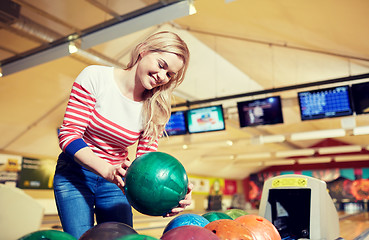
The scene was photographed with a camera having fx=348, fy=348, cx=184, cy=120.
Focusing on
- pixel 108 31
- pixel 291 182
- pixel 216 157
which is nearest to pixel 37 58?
pixel 108 31

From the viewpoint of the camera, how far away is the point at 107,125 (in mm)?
1241

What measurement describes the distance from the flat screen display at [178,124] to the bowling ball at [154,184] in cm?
447

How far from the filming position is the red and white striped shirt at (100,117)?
1.17m

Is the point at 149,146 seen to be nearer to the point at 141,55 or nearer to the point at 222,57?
the point at 141,55

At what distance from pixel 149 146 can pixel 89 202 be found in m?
0.32

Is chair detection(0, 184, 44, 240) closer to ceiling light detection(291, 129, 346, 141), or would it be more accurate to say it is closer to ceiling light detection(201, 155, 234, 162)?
ceiling light detection(291, 129, 346, 141)

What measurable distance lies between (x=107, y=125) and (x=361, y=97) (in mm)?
4033

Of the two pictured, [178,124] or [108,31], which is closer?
[108,31]

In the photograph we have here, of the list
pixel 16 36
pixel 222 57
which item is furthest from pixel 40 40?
pixel 222 57

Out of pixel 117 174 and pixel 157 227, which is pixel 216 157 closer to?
pixel 157 227

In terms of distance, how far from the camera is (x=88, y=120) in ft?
3.99

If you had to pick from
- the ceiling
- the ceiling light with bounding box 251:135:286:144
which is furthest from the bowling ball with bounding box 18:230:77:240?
the ceiling light with bounding box 251:135:286:144

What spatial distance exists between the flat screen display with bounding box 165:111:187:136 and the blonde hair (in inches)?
168

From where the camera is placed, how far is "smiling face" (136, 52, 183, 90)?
1237mm
